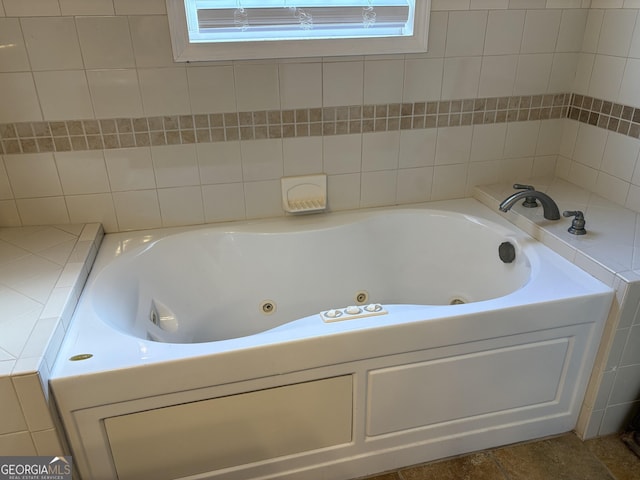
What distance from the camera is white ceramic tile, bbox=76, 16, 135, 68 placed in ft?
5.41

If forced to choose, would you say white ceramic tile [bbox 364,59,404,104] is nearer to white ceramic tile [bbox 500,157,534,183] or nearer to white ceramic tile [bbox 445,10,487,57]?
white ceramic tile [bbox 445,10,487,57]

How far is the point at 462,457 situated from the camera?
166cm

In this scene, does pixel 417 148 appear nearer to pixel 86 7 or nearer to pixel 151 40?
pixel 151 40

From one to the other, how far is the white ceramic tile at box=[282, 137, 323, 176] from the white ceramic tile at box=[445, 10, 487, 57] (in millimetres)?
653

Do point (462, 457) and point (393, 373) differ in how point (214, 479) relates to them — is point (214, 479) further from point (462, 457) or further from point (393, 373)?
point (462, 457)

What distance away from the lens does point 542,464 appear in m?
1.63

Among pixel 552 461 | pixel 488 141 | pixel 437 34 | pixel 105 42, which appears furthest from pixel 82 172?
pixel 552 461

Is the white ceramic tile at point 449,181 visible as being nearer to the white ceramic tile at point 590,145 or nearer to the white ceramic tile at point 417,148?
the white ceramic tile at point 417,148

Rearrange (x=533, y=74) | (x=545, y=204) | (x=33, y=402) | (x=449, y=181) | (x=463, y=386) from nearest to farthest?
(x=33, y=402), (x=463, y=386), (x=545, y=204), (x=533, y=74), (x=449, y=181)

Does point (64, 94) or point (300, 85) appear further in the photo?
point (300, 85)

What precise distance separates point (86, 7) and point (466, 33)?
141cm

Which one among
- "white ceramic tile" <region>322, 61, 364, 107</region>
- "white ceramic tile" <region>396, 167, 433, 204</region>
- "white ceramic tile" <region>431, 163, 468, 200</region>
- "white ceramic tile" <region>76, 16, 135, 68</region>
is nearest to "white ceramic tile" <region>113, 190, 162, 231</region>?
"white ceramic tile" <region>76, 16, 135, 68</region>

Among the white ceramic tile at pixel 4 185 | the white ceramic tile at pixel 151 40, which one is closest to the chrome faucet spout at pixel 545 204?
the white ceramic tile at pixel 151 40

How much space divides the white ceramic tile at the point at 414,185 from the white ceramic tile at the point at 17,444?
1616 mm
